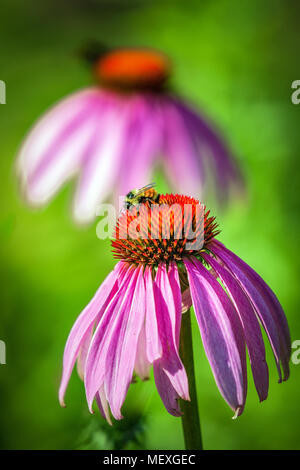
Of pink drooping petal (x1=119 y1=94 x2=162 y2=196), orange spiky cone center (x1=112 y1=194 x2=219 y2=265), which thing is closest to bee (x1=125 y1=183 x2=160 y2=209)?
orange spiky cone center (x1=112 y1=194 x2=219 y2=265)

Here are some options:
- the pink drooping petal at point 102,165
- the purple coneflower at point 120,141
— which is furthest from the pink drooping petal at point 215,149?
the pink drooping petal at point 102,165

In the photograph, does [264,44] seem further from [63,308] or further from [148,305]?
[148,305]

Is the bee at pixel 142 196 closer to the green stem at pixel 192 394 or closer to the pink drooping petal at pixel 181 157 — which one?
the green stem at pixel 192 394

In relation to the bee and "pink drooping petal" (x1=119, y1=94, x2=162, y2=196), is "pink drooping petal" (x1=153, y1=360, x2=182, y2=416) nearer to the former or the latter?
the bee

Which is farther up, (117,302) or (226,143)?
(226,143)

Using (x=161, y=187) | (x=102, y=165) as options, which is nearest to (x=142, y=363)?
(x=102, y=165)
